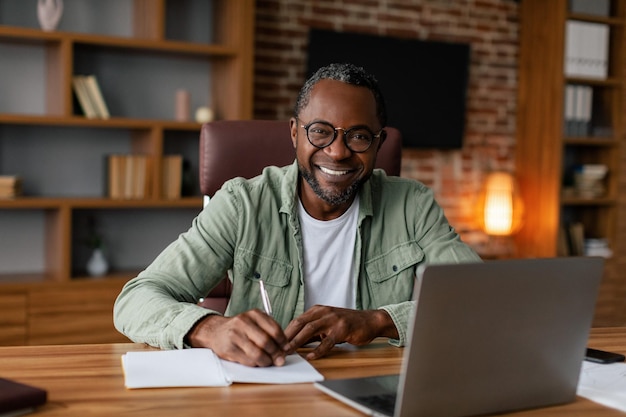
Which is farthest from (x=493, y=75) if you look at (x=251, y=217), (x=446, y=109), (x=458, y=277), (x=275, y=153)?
(x=458, y=277)

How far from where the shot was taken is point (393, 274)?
5.87ft

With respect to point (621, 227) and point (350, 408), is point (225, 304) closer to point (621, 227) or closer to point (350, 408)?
point (350, 408)

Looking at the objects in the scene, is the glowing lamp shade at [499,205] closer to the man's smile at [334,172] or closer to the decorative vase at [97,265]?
the decorative vase at [97,265]

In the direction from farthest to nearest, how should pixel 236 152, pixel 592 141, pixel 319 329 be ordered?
pixel 592 141, pixel 236 152, pixel 319 329

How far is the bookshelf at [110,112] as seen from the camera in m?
3.41

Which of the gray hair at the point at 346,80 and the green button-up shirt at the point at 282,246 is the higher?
the gray hair at the point at 346,80

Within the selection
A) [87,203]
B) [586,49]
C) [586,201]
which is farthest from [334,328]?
[586,49]

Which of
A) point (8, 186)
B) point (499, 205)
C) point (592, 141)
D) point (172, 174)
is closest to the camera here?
point (8, 186)

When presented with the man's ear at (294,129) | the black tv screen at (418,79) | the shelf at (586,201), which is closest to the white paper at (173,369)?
the man's ear at (294,129)

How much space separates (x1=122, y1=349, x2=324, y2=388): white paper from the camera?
1093 mm

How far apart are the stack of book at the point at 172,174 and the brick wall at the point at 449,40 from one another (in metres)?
0.59

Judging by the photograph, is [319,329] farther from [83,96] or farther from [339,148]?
[83,96]

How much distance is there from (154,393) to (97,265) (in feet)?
8.56

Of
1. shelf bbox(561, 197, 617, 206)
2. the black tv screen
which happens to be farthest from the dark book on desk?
shelf bbox(561, 197, 617, 206)
